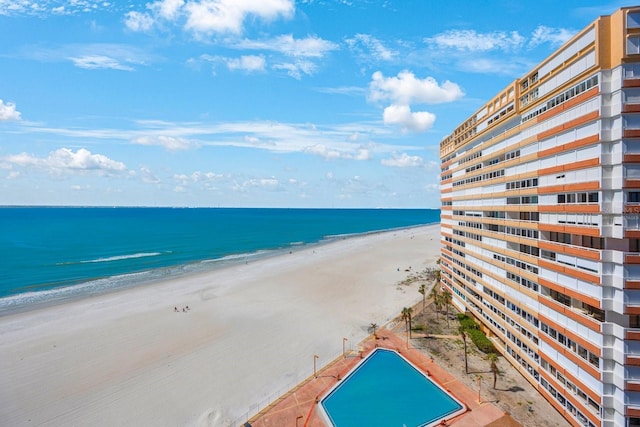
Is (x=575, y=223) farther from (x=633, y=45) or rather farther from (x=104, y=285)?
(x=104, y=285)

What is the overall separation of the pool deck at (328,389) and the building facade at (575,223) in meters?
6.52

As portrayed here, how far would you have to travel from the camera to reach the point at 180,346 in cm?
4772

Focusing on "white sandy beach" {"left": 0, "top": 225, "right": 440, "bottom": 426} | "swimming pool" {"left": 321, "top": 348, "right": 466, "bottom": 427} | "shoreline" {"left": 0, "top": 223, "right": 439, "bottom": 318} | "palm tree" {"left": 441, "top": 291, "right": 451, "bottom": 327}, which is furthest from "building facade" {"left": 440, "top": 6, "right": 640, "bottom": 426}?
"shoreline" {"left": 0, "top": 223, "right": 439, "bottom": 318}

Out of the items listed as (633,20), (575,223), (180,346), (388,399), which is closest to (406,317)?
(388,399)

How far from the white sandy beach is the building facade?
2326 centimetres

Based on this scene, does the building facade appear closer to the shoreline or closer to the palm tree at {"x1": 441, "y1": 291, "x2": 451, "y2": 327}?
the palm tree at {"x1": 441, "y1": 291, "x2": 451, "y2": 327}

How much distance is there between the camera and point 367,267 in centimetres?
10106

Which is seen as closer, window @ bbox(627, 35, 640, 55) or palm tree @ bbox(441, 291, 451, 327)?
window @ bbox(627, 35, 640, 55)

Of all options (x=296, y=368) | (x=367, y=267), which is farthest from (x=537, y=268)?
(x=367, y=267)

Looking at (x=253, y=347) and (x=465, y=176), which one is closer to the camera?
(x=253, y=347)

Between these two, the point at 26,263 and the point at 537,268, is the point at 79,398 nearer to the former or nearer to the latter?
the point at 537,268

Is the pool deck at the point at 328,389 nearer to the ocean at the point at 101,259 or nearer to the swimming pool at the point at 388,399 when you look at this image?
the swimming pool at the point at 388,399

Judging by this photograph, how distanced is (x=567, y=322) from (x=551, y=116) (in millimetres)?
17727

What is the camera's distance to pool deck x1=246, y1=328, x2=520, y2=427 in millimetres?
29844
